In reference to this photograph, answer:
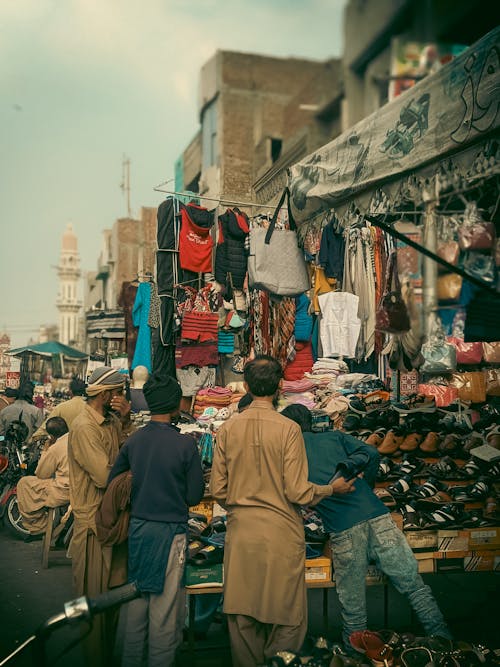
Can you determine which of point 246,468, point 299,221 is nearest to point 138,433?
point 246,468

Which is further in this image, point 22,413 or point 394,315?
point 22,413

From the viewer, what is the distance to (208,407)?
6363mm

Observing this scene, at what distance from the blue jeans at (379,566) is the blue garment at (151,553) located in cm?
112

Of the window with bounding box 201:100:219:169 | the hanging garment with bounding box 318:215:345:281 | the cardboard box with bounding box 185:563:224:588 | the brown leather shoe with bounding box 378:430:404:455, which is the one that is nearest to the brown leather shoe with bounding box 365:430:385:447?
the brown leather shoe with bounding box 378:430:404:455

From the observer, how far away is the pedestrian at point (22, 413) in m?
10.1

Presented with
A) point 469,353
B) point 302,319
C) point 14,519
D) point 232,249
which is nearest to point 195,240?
point 232,249

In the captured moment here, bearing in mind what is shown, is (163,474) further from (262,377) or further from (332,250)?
(332,250)

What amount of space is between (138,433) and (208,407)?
3021 millimetres

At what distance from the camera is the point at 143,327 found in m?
7.21

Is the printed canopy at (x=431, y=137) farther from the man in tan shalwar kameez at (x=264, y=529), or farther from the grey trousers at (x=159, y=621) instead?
the grey trousers at (x=159, y=621)

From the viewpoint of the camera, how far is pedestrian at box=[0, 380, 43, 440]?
10055mm

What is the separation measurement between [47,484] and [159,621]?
14.7ft

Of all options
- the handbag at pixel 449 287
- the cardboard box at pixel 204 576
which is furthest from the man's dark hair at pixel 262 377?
the cardboard box at pixel 204 576

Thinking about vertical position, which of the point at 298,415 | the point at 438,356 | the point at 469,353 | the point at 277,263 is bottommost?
the point at 298,415
